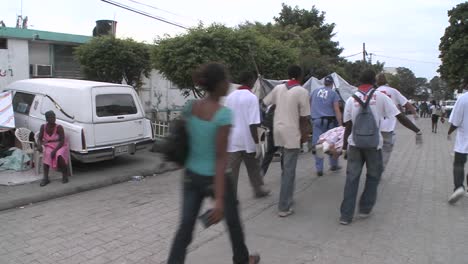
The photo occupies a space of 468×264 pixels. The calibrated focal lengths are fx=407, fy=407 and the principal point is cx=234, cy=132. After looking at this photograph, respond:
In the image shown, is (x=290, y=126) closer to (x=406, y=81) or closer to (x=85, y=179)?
(x=85, y=179)

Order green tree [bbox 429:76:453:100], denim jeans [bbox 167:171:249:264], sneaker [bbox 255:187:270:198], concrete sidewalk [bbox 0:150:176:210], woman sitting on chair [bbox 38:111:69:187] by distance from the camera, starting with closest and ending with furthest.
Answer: denim jeans [bbox 167:171:249:264] < sneaker [bbox 255:187:270:198] < concrete sidewalk [bbox 0:150:176:210] < woman sitting on chair [bbox 38:111:69:187] < green tree [bbox 429:76:453:100]

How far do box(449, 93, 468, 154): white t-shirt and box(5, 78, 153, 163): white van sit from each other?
6004 millimetres

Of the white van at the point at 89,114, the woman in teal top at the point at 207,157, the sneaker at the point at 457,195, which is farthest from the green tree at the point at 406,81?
the woman in teal top at the point at 207,157

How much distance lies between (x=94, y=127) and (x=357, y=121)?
16.8 feet

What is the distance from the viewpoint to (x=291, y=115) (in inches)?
202

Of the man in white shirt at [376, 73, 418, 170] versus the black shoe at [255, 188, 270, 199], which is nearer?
the black shoe at [255, 188, 270, 199]

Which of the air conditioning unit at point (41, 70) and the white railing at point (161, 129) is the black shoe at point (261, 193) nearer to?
the white railing at point (161, 129)

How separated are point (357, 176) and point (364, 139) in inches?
18.1

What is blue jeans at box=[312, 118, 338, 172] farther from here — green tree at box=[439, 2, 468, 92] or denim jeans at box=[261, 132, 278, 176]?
green tree at box=[439, 2, 468, 92]

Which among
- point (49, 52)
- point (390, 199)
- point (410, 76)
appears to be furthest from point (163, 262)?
point (410, 76)

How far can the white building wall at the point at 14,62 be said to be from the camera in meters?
11.8

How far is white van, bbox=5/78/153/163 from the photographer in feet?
25.6

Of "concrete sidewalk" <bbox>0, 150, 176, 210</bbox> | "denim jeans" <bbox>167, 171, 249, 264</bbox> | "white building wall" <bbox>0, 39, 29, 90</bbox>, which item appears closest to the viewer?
"denim jeans" <bbox>167, 171, 249, 264</bbox>

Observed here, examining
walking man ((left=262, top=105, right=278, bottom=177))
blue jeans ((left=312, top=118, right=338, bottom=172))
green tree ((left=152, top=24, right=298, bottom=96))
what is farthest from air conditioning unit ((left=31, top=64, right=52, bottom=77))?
blue jeans ((left=312, top=118, right=338, bottom=172))
